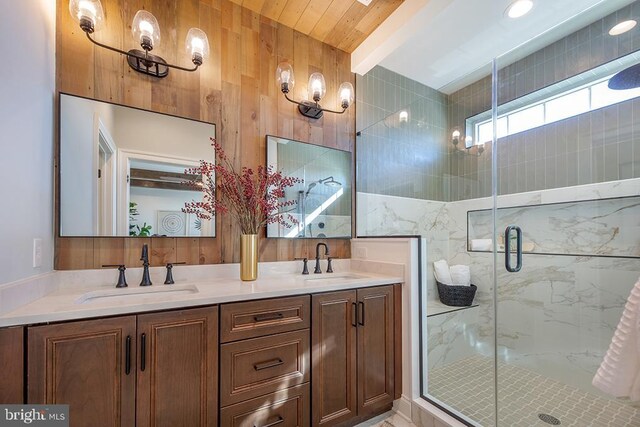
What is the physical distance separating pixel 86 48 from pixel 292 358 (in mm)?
2009

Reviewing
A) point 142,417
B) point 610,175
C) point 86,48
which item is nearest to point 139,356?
point 142,417

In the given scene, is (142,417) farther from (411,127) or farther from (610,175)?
(610,175)

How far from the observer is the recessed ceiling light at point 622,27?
185 centimetres

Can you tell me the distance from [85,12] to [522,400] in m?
3.39

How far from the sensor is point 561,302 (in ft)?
6.91

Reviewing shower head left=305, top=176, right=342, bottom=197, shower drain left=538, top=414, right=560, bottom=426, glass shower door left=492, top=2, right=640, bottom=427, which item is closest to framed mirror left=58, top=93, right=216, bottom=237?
shower head left=305, top=176, right=342, bottom=197

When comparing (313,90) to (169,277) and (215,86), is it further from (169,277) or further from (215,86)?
(169,277)

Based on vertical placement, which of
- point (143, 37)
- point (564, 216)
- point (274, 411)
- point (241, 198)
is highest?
point (143, 37)

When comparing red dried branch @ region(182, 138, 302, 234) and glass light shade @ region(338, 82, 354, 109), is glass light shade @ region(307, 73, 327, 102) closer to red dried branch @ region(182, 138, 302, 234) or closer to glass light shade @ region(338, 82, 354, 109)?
glass light shade @ region(338, 82, 354, 109)

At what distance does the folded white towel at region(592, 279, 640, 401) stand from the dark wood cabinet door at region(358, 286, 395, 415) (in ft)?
3.21

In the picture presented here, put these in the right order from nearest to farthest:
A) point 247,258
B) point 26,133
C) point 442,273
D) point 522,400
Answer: point 26,133 → point 247,258 → point 522,400 → point 442,273

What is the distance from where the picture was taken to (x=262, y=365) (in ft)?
4.24

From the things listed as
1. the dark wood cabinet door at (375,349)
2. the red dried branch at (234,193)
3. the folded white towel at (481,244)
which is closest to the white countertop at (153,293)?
the dark wood cabinet door at (375,349)

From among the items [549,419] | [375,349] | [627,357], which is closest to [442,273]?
[549,419]
